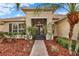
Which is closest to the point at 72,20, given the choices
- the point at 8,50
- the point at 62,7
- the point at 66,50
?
the point at 62,7

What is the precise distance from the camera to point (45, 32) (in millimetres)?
2984

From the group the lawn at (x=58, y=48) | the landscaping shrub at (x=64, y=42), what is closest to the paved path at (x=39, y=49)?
the lawn at (x=58, y=48)

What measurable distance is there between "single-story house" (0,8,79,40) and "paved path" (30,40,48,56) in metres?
0.15

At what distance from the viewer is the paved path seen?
2.93 meters

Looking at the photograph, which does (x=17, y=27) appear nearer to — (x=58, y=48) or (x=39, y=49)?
(x=39, y=49)

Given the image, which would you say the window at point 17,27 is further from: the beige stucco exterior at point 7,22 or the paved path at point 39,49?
the paved path at point 39,49

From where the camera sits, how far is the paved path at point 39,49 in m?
2.93

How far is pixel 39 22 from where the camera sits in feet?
9.77

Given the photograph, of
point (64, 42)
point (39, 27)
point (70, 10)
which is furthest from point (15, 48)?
point (70, 10)

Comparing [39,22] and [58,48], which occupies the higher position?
[39,22]

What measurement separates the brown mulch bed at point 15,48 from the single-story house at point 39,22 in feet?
0.56

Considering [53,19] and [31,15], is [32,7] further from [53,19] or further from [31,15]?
[53,19]

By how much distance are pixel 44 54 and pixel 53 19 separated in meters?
0.48

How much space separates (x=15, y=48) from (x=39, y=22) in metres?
0.47
